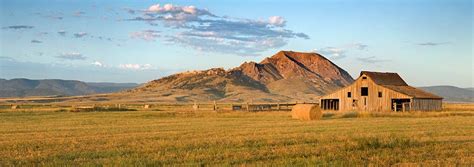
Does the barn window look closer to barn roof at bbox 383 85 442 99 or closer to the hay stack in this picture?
barn roof at bbox 383 85 442 99

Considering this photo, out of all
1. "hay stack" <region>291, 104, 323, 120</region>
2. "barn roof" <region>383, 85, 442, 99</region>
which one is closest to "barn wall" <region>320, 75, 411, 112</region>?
"barn roof" <region>383, 85, 442, 99</region>

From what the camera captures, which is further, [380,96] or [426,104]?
[380,96]

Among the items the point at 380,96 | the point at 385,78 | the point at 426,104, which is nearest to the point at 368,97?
the point at 380,96

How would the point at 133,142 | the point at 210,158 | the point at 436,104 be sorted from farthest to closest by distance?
the point at 436,104 → the point at 133,142 → the point at 210,158

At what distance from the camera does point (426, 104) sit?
223 feet

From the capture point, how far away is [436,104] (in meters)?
71.0

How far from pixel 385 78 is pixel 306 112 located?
3057 cm

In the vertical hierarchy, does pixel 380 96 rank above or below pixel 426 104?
above

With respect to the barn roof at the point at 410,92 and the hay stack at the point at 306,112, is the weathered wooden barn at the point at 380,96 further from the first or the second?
the hay stack at the point at 306,112

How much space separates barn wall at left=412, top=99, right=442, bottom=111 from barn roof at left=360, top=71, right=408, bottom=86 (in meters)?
5.10

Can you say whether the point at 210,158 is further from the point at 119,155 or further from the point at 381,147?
the point at 381,147

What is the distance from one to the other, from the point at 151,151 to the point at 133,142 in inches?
133

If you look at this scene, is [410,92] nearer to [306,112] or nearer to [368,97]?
[368,97]

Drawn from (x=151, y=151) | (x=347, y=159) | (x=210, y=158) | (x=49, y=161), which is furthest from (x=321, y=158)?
(x=49, y=161)
